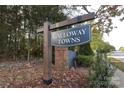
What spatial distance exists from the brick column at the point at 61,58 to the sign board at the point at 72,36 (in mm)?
1311

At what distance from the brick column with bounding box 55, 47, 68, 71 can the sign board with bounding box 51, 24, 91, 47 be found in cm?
131

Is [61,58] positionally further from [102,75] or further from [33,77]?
[102,75]

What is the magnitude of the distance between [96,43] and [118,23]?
68 cm

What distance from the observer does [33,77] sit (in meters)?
5.82

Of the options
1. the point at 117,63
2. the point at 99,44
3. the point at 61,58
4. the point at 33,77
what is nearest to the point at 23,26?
the point at 61,58

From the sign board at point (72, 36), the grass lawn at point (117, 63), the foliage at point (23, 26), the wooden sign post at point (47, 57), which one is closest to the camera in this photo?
the sign board at point (72, 36)

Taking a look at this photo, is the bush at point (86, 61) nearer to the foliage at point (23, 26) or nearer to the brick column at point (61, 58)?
the brick column at point (61, 58)

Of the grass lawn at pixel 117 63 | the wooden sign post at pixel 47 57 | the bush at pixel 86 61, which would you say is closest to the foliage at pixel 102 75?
the grass lawn at pixel 117 63

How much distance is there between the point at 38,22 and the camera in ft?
22.6

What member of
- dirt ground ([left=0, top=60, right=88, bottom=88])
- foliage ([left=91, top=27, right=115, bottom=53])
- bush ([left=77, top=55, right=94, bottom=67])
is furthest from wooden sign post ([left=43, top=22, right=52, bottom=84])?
foliage ([left=91, top=27, right=115, bottom=53])

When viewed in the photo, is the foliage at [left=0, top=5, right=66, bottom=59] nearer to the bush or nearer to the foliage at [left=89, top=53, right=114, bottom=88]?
the bush

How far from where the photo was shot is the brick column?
6.47 metres

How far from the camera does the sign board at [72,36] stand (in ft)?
14.8
